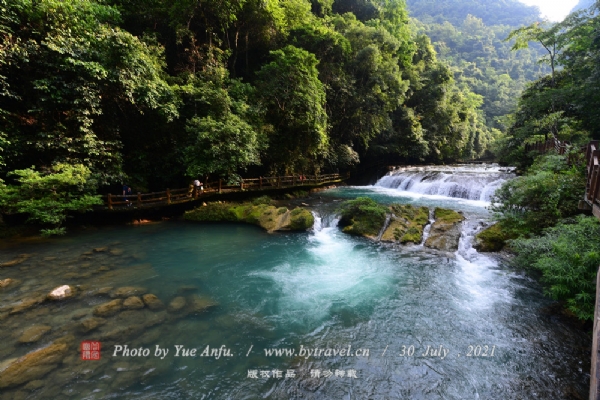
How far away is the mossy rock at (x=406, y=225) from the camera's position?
36.0 feet

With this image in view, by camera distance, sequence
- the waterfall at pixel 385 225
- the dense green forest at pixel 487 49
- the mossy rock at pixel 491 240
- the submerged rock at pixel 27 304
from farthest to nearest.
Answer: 1. the dense green forest at pixel 487 49
2. the waterfall at pixel 385 225
3. the mossy rock at pixel 491 240
4. the submerged rock at pixel 27 304

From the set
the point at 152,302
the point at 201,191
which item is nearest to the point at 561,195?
the point at 152,302

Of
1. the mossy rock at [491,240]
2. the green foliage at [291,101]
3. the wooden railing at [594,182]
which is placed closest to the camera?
the wooden railing at [594,182]

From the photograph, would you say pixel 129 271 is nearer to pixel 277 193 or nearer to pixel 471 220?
pixel 277 193

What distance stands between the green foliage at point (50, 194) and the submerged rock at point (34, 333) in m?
6.27

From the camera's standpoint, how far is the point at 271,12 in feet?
61.3

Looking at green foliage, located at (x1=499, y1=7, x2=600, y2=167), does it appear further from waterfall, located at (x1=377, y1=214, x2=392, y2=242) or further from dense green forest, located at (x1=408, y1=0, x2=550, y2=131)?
dense green forest, located at (x1=408, y1=0, x2=550, y2=131)

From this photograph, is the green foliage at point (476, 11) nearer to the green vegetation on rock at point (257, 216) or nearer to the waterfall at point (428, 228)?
the waterfall at point (428, 228)

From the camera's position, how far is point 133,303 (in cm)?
628

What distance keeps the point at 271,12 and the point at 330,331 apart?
67.7 feet

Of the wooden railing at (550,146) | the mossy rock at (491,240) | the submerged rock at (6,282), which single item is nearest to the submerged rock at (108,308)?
the submerged rock at (6,282)

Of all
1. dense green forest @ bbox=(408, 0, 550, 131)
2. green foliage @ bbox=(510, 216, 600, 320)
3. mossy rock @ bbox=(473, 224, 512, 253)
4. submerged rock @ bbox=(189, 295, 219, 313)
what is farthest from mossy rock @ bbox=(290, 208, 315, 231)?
dense green forest @ bbox=(408, 0, 550, 131)

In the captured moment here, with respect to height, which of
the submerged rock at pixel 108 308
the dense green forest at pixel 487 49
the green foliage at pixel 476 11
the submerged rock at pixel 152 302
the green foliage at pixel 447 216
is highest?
the green foliage at pixel 476 11

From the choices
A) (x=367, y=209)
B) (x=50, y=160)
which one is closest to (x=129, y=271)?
(x=50, y=160)
